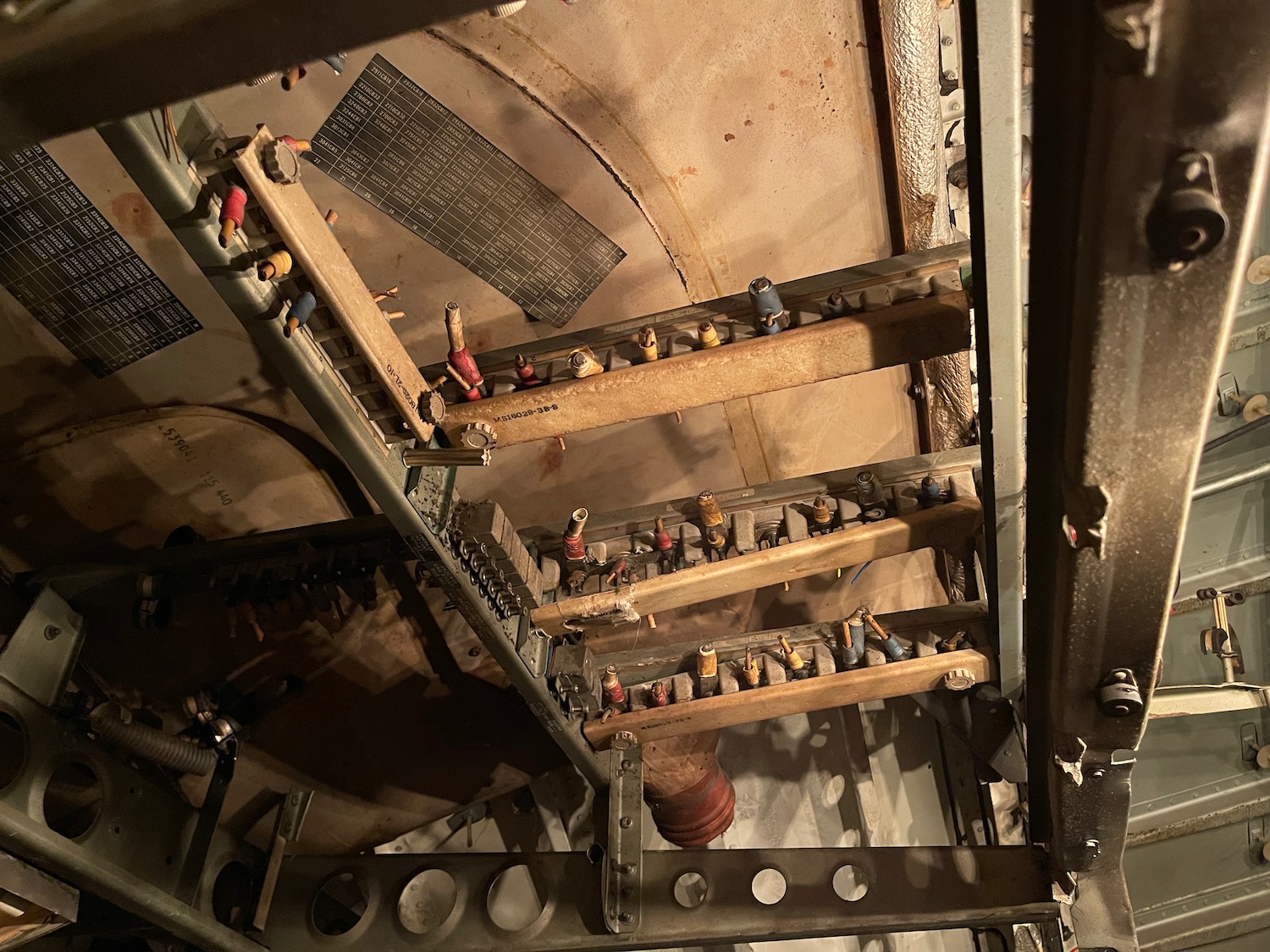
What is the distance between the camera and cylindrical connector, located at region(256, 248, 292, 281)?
1.02 metres

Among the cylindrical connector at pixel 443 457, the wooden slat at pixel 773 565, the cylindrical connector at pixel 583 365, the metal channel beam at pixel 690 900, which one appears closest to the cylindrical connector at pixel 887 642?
the wooden slat at pixel 773 565

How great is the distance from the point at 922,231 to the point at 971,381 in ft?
1.28

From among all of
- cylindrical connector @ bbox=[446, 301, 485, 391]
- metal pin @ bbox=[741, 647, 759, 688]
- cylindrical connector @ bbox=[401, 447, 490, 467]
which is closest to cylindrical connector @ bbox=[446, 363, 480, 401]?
cylindrical connector @ bbox=[446, 301, 485, 391]

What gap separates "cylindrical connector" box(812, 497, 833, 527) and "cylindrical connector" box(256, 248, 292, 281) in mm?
966

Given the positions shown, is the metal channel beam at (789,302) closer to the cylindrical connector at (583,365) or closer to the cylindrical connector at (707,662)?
the cylindrical connector at (583,365)

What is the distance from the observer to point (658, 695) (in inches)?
69.7

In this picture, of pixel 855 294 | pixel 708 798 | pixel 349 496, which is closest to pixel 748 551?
pixel 855 294

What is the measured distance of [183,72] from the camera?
1.96 feet

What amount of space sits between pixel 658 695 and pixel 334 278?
40.6 inches

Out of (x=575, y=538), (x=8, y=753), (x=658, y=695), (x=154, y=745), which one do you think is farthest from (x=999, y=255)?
(x=8, y=753)

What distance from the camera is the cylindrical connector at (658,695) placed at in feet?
5.81

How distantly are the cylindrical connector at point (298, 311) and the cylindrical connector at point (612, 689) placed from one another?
0.97 metres

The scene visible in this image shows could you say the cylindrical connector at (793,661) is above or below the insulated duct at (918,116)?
below

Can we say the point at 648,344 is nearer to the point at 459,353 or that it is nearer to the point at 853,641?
the point at 459,353
